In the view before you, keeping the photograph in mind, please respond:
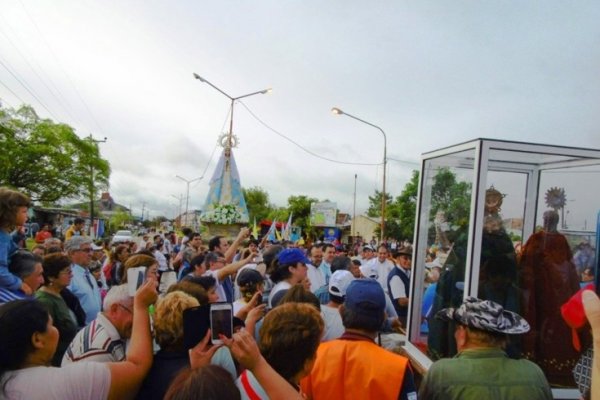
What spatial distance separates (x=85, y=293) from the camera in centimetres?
434

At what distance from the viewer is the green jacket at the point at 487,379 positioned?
78.1 inches

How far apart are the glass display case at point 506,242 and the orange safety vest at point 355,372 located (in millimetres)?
1089

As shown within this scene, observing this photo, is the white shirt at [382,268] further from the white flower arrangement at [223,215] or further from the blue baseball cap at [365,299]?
the white flower arrangement at [223,215]

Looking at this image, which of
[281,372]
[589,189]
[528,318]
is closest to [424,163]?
[589,189]

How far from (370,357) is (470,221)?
4.55 ft

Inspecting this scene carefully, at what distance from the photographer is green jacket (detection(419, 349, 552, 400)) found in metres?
1.98

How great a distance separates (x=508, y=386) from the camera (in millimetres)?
1989

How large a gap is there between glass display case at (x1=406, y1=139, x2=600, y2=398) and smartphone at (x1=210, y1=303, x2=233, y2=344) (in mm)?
1909

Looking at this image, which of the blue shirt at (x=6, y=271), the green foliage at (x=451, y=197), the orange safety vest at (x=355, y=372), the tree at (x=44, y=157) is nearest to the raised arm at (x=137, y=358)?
the orange safety vest at (x=355, y=372)

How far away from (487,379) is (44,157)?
32.4 m

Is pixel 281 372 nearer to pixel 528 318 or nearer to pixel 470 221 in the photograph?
pixel 470 221

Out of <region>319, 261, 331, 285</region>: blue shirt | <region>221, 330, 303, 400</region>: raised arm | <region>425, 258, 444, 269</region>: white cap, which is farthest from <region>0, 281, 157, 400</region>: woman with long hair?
<region>319, 261, 331, 285</region>: blue shirt

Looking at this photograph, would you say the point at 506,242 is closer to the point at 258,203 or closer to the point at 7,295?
the point at 7,295

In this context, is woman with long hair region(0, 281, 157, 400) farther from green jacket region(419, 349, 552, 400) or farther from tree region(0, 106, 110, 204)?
tree region(0, 106, 110, 204)
